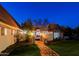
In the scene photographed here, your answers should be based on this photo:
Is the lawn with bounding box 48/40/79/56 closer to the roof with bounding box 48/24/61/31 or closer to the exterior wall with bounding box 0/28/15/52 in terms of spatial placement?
the roof with bounding box 48/24/61/31

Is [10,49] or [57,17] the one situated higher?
[57,17]

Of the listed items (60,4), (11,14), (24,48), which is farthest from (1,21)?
(60,4)

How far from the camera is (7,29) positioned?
5086 mm

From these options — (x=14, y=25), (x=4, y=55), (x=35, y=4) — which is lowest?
(x=4, y=55)

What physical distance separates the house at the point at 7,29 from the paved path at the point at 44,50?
359 millimetres

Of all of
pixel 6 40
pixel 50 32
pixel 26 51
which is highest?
pixel 50 32

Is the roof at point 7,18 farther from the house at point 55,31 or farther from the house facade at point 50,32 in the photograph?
the house at point 55,31

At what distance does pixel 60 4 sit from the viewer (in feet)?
16.7

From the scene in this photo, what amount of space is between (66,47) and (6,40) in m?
0.90

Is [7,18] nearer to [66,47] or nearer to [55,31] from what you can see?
[55,31]

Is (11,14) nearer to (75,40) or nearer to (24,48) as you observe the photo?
(24,48)

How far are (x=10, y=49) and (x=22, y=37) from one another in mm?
251

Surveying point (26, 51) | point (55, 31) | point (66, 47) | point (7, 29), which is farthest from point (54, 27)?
point (7, 29)

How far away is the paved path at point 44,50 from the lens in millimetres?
5109
